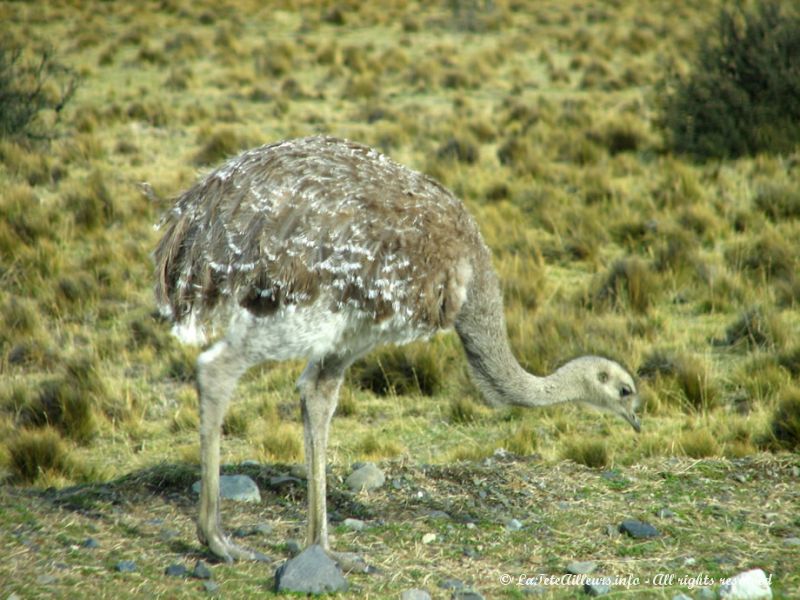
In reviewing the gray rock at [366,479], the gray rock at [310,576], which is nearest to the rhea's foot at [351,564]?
the gray rock at [310,576]

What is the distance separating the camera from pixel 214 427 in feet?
14.4

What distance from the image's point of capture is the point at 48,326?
8469mm

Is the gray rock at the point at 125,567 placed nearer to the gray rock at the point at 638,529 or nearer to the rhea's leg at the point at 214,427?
the rhea's leg at the point at 214,427

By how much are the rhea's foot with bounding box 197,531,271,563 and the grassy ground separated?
77 mm

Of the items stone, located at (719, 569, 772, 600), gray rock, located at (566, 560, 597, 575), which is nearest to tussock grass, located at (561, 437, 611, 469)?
gray rock, located at (566, 560, 597, 575)

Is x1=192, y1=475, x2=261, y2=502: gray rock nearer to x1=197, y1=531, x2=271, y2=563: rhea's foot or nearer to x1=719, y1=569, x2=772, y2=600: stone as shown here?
x1=197, y1=531, x2=271, y2=563: rhea's foot

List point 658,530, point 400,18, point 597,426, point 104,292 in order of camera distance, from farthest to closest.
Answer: point 400,18 → point 104,292 → point 597,426 → point 658,530

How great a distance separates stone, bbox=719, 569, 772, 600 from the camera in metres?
4.09

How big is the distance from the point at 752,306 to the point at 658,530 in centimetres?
369

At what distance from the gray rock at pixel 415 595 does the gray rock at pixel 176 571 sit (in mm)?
850

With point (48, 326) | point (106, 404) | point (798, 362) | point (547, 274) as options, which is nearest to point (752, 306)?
point (798, 362)

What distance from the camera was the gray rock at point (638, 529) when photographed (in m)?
4.86

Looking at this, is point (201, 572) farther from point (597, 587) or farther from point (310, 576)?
point (597, 587)

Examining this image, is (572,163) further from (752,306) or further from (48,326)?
(48,326)
